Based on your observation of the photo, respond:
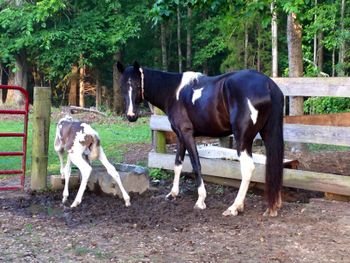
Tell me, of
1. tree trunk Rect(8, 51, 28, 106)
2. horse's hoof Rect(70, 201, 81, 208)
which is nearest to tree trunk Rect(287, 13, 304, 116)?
horse's hoof Rect(70, 201, 81, 208)

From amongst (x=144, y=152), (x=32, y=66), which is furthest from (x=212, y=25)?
(x=144, y=152)

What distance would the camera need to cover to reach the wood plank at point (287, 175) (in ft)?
20.3

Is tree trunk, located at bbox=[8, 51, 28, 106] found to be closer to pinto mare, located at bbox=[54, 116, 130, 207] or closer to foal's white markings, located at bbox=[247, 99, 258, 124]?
pinto mare, located at bbox=[54, 116, 130, 207]

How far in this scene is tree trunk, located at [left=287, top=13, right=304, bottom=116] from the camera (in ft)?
32.1

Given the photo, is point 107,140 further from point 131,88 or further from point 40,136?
point 131,88

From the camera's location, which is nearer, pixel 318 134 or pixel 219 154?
pixel 318 134

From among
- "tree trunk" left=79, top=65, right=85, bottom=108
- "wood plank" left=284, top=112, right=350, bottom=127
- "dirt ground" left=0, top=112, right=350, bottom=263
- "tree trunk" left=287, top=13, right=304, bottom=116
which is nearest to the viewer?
"dirt ground" left=0, top=112, right=350, bottom=263

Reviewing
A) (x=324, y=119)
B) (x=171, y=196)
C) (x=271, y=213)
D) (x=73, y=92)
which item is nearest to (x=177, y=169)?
(x=171, y=196)

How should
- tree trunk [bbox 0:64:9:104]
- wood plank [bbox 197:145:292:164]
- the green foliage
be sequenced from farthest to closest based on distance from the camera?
tree trunk [bbox 0:64:9:104], the green foliage, wood plank [bbox 197:145:292:164]

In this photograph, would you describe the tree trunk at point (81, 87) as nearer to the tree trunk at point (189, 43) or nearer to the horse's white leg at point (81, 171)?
the tree trunk at point (189, 43)

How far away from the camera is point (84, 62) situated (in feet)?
76.2

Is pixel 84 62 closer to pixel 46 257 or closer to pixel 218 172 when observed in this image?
pixel 218 172

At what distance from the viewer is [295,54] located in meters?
10.4

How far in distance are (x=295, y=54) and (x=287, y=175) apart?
4427 mm
